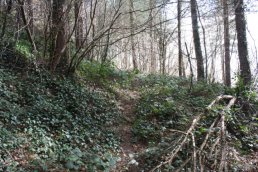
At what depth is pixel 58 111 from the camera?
7.20m

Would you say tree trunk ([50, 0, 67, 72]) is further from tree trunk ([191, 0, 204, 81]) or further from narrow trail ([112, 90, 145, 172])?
tree trunk ([191, 0, 204, 81])

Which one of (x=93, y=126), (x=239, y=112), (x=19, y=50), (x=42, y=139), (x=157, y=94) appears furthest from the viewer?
(x=157, y=94)

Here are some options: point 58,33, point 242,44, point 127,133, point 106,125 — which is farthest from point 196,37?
point 106,125

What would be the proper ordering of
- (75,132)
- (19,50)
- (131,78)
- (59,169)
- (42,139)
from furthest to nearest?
(131,78) < (19,50) < (75,132) < (42,139) < (59,169)

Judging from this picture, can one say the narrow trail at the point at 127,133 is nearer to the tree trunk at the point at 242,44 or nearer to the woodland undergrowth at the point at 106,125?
the woodland undergrowth at the point at 106,125

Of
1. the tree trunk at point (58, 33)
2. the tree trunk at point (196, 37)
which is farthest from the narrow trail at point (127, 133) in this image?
the tree trunk at point (196, 37)

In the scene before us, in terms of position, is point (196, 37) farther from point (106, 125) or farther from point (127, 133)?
point (106, 125)

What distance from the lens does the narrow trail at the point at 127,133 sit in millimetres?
6129

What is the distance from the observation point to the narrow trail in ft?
20.1

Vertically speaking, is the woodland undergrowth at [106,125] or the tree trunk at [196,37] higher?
the tree trunk at [196,37]

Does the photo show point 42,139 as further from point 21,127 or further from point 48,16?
point 48,16

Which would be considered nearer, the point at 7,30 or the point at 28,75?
the point at 28,75

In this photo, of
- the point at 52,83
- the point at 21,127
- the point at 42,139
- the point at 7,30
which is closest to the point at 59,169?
the point at 42,139

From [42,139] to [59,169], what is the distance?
3.19ft
